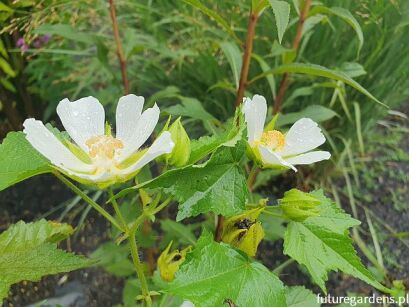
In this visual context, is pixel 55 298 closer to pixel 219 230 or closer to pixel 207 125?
pixel 207 125

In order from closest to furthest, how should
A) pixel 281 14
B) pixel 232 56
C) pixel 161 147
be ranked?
1. pixel 161 147
2. pixel 281 14
3. pixel 232 56

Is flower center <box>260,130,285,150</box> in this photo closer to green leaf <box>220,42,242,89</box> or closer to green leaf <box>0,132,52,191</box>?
green leaf <box>0,132,52,191</box>

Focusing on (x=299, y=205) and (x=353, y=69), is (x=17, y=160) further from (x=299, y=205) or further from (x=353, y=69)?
(x=353, y=69)

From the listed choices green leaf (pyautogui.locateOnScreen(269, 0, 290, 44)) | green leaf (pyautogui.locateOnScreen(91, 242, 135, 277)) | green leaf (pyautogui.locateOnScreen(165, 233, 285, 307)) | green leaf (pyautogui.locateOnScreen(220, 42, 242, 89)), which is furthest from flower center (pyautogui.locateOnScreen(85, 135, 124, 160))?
green leaf (pyautogui.locateOnScreen(91, 242, 135, 277))

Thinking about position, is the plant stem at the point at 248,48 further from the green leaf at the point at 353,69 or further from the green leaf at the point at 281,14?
the green leaf at the point at 353,69

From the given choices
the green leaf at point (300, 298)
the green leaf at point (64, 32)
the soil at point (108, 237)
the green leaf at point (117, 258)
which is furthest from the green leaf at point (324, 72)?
the soil at point (108, 237)

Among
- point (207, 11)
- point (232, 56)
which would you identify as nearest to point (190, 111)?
point (232, 56)
